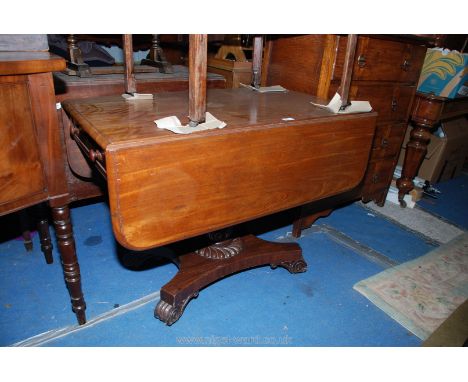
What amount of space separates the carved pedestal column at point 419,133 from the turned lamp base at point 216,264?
124 cm

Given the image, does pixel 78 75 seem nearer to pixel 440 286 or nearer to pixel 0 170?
pixel 0 170

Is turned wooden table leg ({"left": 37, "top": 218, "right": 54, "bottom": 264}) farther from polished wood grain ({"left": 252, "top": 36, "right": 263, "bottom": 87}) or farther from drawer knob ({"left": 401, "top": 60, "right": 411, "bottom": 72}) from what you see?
drawer knob ({"left": 401, "top": 60, "right": 411, "bottom": 72})

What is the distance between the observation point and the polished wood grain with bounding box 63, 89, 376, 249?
89 cm

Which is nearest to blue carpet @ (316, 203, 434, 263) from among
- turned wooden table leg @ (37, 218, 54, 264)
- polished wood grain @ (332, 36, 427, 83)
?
polished wood grain @ (332, 36, 427, 83)

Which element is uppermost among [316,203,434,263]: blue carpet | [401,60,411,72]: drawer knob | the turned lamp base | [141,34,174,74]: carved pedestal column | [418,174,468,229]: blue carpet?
[401,60,411,72]: drawer knob

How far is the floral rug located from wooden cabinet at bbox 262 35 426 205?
A: 1.93 ft

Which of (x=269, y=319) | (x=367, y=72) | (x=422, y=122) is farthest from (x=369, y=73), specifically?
(x=269, y=319)

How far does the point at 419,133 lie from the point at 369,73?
2.54 ft

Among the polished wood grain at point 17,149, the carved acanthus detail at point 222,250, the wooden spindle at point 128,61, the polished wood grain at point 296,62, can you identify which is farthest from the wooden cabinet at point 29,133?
the polished wood grain at point 296,62

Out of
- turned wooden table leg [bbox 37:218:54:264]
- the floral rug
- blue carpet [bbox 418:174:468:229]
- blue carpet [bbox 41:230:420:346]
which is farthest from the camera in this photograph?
blue carpet [bbox 418:174:468:229]

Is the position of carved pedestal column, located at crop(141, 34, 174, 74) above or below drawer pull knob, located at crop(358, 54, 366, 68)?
below

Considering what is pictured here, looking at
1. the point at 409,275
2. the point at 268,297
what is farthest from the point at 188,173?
the point at 409,275

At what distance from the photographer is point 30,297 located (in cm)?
144

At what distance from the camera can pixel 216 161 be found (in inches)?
39.8
